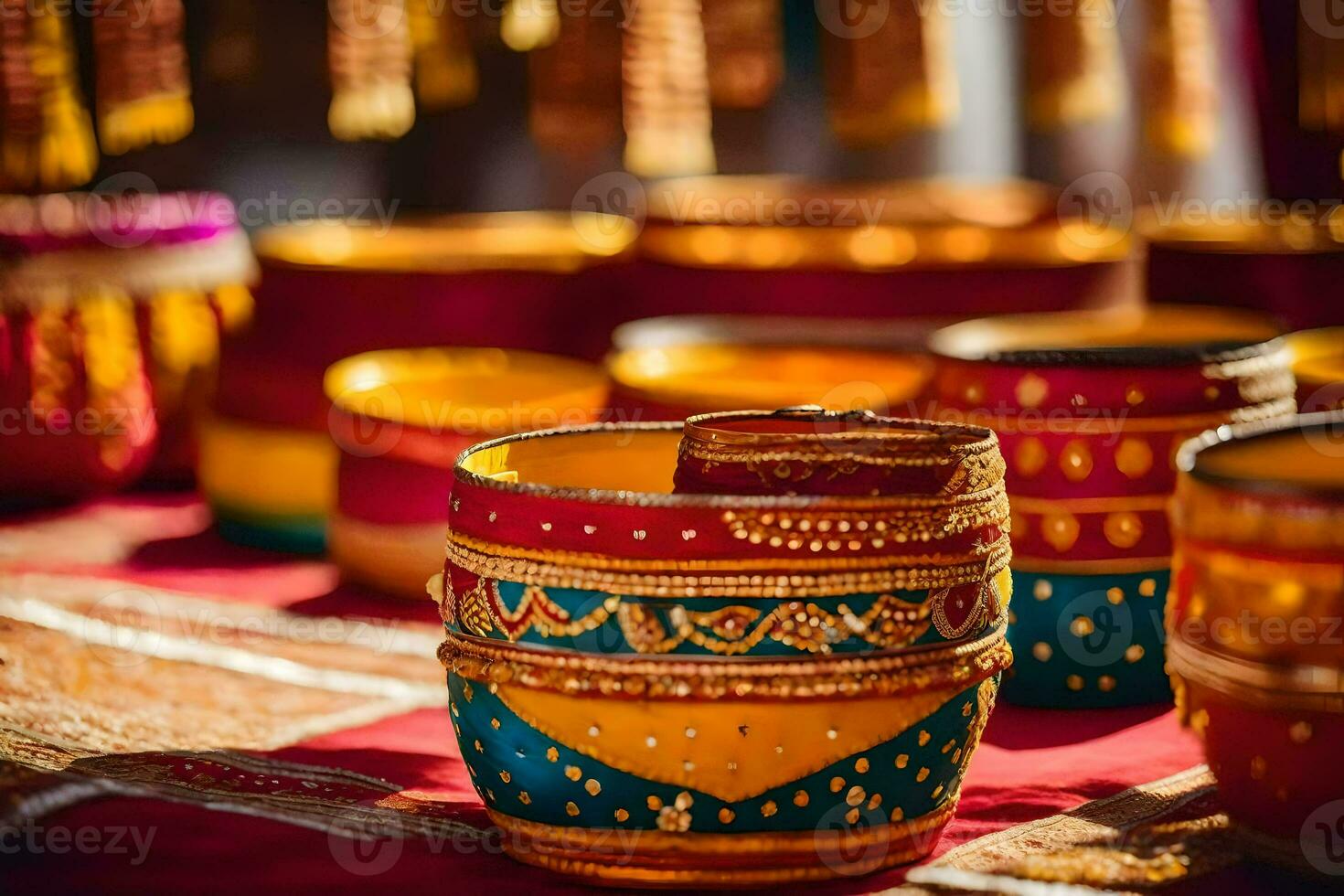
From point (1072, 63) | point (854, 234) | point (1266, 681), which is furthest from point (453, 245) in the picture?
point (1266, 681)

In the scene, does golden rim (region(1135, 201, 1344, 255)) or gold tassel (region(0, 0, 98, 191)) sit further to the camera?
gold tassel (region(0, 0, 98, 191))

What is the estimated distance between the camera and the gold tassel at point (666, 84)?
3111 mm

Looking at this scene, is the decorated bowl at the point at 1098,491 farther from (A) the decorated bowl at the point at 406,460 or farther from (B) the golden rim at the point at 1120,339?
(A) the decorated bowl at the point at 406,460

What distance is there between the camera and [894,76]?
2.93 m

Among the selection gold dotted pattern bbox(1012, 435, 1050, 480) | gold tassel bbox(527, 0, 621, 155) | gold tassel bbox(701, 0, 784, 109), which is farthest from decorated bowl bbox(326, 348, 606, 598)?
gold tassel bbox(527, 0, 621, 155)

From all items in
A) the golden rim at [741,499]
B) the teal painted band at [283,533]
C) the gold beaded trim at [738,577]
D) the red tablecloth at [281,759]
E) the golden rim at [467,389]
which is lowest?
the teal painted band at [283,533]

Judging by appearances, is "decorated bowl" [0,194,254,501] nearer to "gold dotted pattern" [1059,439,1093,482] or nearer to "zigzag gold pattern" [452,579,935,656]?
"gold dotted pattern" [1059,439,1093,482]

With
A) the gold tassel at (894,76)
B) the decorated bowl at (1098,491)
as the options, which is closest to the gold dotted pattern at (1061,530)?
the decorated bowl at (1098,491)

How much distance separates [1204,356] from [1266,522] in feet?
1.70

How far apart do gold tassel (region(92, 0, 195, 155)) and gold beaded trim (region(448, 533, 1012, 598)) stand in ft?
7.80

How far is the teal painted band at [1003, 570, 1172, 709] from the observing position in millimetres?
1425

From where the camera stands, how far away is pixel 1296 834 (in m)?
0.94

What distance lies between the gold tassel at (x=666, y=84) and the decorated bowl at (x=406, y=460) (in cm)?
119

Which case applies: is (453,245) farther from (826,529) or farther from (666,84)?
(826,529)
